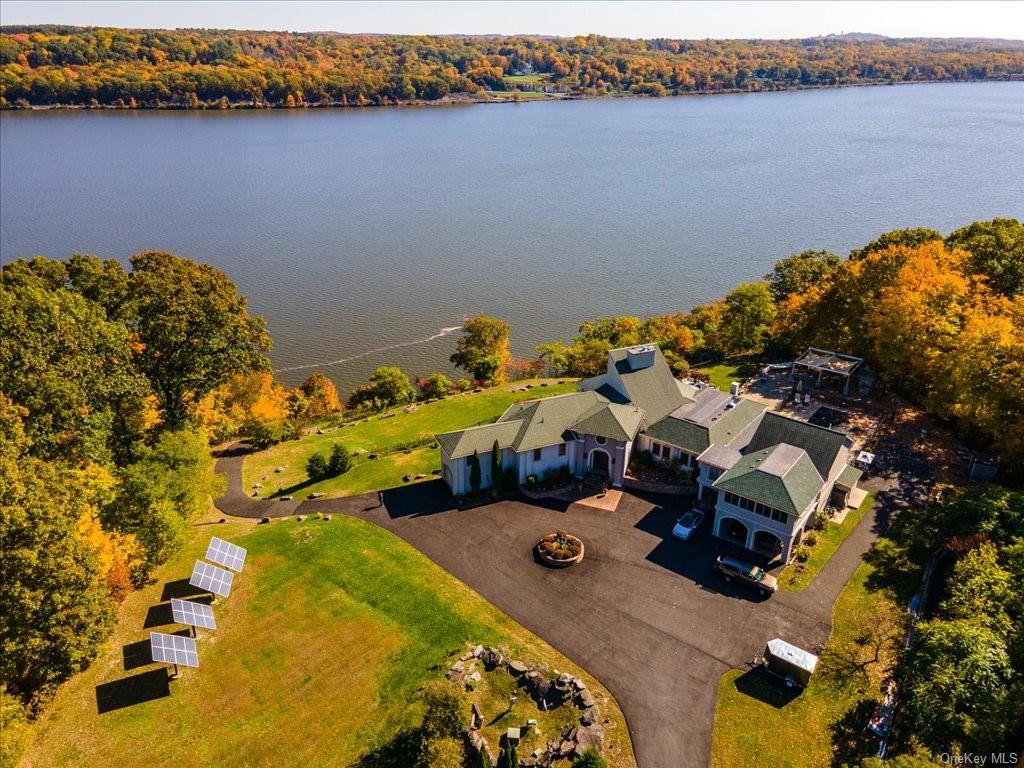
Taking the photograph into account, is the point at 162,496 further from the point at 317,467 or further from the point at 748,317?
the point at 748,317

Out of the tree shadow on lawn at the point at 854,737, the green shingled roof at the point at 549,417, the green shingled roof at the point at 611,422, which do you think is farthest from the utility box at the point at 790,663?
the green shingled roof at the point at 549,417

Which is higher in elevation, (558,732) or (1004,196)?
(1004,196)

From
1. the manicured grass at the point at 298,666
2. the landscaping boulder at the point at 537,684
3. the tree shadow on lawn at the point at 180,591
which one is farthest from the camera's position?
the tree shadow on lawn at the point at 180,591

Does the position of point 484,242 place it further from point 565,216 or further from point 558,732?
point 558,732

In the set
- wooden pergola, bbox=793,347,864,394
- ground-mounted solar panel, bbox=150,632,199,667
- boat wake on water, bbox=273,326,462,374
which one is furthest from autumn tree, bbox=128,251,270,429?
wooden pergola, bbox=793,347,864,394

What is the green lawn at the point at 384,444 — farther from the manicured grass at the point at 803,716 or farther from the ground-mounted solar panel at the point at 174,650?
the manicured grass at the point at 803,716

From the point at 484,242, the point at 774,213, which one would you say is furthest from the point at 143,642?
the point at 774,213
